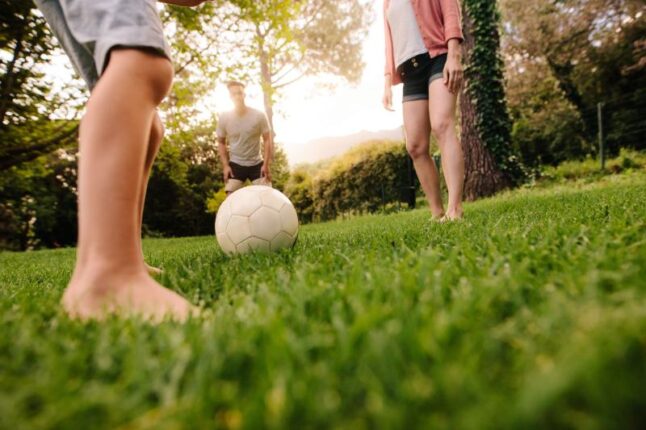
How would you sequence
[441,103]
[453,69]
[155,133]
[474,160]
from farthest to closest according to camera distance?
1. [474,160]
2. [441,103]
3. [453,69]
4. [155,133]

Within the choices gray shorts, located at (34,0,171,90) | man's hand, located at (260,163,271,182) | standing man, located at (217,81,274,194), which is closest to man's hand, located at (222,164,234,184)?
standing man, located at (217,81,274,194)

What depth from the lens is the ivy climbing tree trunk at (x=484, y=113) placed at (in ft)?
27.2

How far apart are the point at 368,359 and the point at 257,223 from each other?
1.94m

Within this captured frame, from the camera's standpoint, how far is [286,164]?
1709cm

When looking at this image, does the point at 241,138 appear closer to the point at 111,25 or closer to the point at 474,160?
the point at 474,160

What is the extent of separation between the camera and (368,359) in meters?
0.63

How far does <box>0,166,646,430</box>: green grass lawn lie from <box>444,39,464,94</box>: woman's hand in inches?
96.3

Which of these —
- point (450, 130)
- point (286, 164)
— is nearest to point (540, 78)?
point (286, 164)

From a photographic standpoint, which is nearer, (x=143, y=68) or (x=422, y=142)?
(x=143, y=68)

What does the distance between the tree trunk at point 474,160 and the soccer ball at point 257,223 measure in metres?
6.56

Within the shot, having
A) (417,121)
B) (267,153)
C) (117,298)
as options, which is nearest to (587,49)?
(267,153)

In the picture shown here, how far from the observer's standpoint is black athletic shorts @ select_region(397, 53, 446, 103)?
361 centimetres

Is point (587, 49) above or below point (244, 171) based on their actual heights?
above

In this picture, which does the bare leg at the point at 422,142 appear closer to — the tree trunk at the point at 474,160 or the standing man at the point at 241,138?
the standing man at the point at 241,138
